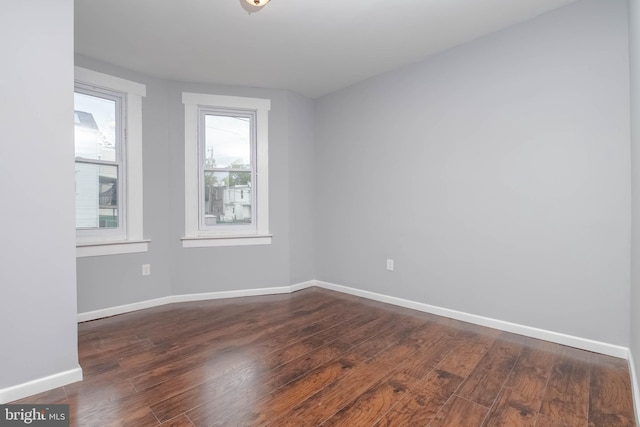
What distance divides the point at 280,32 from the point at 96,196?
2374 millimetres

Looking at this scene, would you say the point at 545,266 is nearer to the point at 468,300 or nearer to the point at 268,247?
the point at 468,300

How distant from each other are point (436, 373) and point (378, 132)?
2.50m

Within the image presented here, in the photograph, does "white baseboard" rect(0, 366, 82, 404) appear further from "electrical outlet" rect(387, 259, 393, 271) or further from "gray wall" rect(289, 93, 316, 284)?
"electrical outlet" rect(387, 259, 393, 271)

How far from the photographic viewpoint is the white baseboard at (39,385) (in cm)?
173

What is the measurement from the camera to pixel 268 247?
3.95 m

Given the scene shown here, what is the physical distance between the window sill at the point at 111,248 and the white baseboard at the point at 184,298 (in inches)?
21.6

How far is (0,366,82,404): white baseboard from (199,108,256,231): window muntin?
2.01 meters

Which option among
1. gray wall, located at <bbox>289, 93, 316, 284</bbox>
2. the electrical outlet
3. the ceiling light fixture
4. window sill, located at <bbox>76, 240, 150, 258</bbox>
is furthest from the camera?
gray wall, located at <bbox>289, 93, 316, 284</bbox>

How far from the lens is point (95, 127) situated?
3.18m

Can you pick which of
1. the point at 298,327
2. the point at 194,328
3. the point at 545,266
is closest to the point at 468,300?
the point at 545,266

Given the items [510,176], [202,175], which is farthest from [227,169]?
[510,176]

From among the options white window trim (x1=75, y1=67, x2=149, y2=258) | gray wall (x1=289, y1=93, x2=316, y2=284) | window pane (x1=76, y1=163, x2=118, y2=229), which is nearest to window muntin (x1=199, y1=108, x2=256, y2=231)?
gray wall (x1=289, y1=93, x2=316, y2=284)

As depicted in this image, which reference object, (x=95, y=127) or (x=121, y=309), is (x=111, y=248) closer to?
Answer: (x=121, y=309)

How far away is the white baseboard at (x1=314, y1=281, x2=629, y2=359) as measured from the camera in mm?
2270
